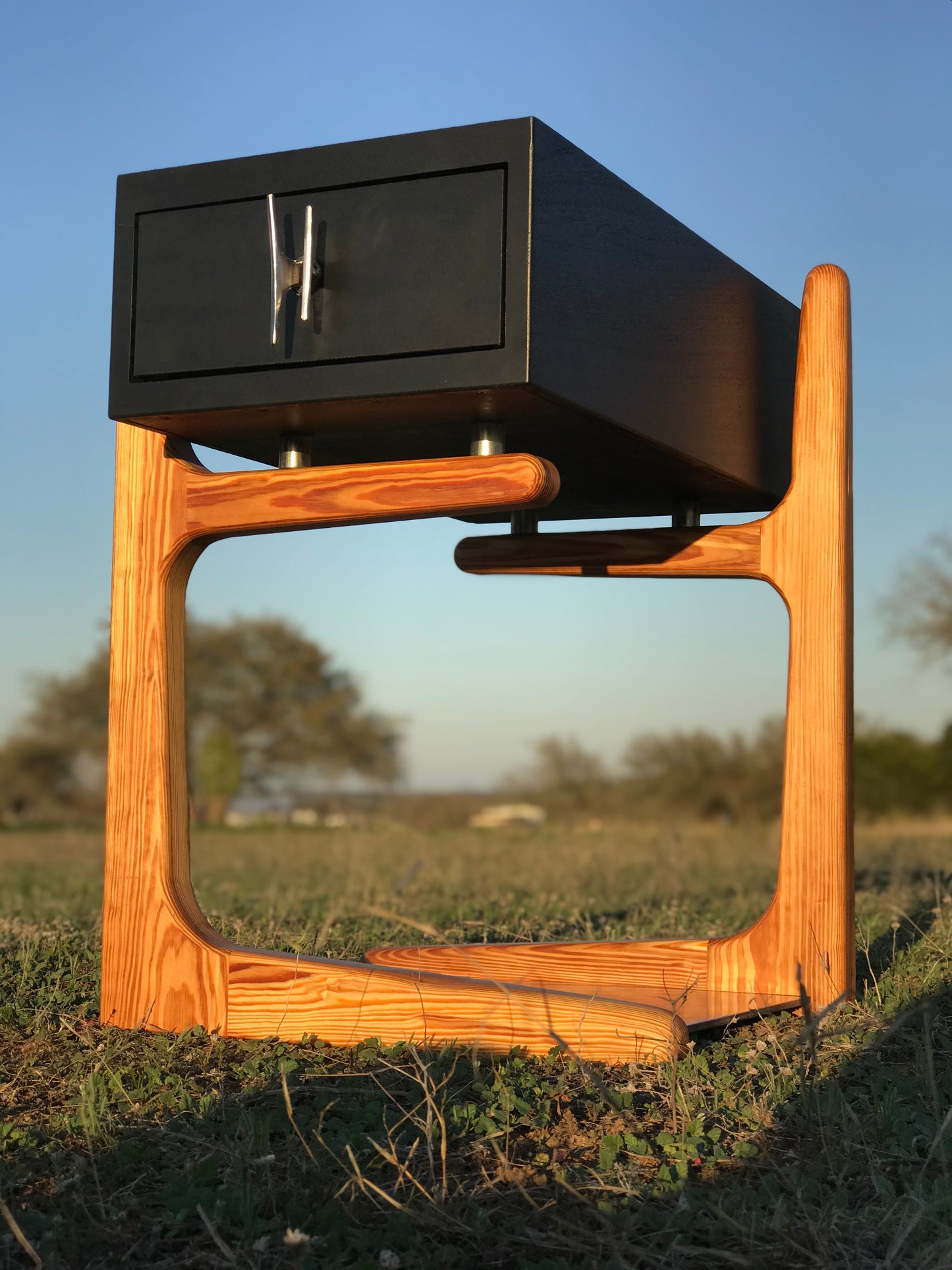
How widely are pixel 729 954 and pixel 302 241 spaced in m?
2.10

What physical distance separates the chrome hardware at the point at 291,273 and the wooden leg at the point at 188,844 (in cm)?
39

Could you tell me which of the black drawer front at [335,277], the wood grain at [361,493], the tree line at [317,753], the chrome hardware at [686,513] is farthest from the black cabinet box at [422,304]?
the tree line at [317,753]

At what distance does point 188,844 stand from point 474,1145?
126 cm

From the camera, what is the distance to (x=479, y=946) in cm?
357

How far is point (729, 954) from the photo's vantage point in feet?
10.8

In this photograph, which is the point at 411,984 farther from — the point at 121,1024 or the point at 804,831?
the point at 804,831

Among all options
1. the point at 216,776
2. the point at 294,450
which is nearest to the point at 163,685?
the point at 294,450

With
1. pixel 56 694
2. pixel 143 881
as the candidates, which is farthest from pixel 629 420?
pixel 56 694

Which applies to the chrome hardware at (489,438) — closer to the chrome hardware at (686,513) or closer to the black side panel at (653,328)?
the black side panel at (653,328)

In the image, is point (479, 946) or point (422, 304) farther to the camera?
point (479, 946)

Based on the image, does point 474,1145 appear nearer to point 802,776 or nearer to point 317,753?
point 802,776

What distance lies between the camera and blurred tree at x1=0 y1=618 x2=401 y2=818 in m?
29.0

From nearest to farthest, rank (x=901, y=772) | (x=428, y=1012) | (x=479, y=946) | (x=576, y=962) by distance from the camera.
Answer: (x=428, y=1012) → (x=576, y=962) → (x=479, y=946) → (x=901, y=772)

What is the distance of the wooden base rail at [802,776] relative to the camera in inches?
124
